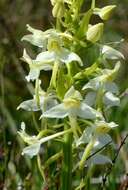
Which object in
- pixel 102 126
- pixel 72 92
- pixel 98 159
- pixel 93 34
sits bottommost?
pixel 98 159

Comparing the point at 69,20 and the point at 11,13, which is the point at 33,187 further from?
the point at 11,13

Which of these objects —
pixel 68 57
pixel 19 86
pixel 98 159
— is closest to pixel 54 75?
pixel 68 57

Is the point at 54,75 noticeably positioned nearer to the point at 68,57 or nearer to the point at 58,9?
the point at 68,57

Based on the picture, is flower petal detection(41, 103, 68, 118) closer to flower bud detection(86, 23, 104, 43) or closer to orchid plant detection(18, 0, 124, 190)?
orchid plant detection(18, 0, 124, 190)

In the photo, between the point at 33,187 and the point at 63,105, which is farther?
the point at 33,187

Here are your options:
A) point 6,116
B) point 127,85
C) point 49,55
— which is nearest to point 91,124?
point 49,55

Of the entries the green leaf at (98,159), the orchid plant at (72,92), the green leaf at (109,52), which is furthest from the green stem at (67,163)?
the green leaf at (109,52)
